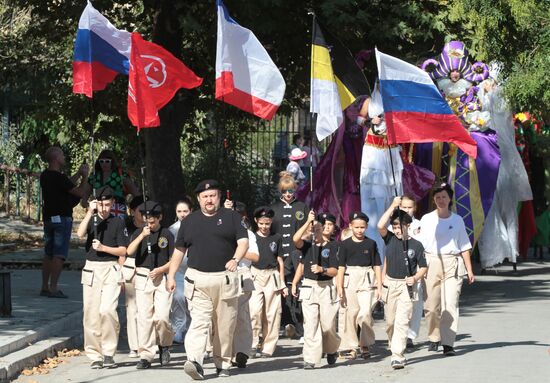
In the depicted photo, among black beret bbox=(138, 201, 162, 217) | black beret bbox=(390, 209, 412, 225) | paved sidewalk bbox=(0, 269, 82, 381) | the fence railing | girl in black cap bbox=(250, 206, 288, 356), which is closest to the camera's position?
paved sidewalk bbox=(0, 269, 82, 381)

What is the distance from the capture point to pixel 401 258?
13.1m

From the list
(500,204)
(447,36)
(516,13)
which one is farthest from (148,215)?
(500,204)

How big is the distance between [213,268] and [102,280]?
4.46 ft

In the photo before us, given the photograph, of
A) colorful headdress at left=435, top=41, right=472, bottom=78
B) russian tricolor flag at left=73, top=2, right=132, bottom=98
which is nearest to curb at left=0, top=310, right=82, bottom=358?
russian tricolor flag at left=73, top=2, right=132, bottom=98

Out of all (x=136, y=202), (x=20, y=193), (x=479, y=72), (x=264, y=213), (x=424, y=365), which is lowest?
(x=424, y=365)

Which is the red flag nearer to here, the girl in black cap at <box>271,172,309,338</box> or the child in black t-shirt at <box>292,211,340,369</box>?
the girl in black cap at <box>271,172,309,338</box>

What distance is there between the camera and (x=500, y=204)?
73.6 ft

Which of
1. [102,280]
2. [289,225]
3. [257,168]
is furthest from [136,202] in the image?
[257,168]

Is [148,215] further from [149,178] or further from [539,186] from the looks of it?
[539,186]

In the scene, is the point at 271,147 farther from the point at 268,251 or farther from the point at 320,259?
the point at 320,259

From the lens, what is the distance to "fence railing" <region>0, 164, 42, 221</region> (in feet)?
85.6

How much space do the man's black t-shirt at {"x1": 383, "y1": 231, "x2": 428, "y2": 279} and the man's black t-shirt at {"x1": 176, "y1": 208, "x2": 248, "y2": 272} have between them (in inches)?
67.3

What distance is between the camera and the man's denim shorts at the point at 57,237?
16.6 metres

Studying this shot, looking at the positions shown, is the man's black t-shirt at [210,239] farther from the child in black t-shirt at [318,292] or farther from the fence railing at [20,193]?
the fence railing at [20,193]
